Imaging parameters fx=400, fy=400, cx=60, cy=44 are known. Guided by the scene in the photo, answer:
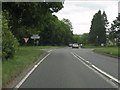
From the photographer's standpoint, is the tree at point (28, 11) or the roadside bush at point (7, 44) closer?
the roadside bush at point (7, 44)

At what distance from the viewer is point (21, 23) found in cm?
4562

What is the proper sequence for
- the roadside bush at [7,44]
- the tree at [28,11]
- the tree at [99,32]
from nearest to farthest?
the roadside bush at [7,44]
the tree at [28,11]
the tree at [99,32]

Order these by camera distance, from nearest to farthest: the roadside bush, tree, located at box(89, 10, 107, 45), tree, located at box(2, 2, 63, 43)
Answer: the roadside bush
tree, located at box(2, 2, 63, 43)
tree, located at box(89, 10, 107, 45)

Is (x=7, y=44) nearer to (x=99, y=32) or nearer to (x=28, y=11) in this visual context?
(x=28, y=11)

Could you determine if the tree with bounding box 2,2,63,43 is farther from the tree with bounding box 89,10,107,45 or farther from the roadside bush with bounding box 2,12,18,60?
the tree with bounding box 89,10,107,45

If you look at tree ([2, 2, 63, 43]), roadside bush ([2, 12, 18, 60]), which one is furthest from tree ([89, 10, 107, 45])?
roadside bush ([2, 12, 18, 60])

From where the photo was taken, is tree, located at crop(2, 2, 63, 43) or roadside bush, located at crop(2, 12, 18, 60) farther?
tree, located at crop(2, 2, 63, 43)

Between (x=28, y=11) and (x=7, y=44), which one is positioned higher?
(x=28, y=11)

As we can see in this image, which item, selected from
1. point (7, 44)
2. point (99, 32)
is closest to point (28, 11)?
point (7, 44)

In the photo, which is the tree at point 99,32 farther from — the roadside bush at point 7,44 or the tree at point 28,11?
the roadside bush at point 7,44

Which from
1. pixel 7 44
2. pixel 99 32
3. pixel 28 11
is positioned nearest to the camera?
pixel 7 44

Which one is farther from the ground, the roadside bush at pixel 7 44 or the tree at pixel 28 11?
the tree at pixel 28 11

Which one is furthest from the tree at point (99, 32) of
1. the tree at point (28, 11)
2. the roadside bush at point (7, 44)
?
the roadside bush at point (7, 44)

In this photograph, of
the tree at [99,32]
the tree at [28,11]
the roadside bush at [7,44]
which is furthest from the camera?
the tree at [99,32]
